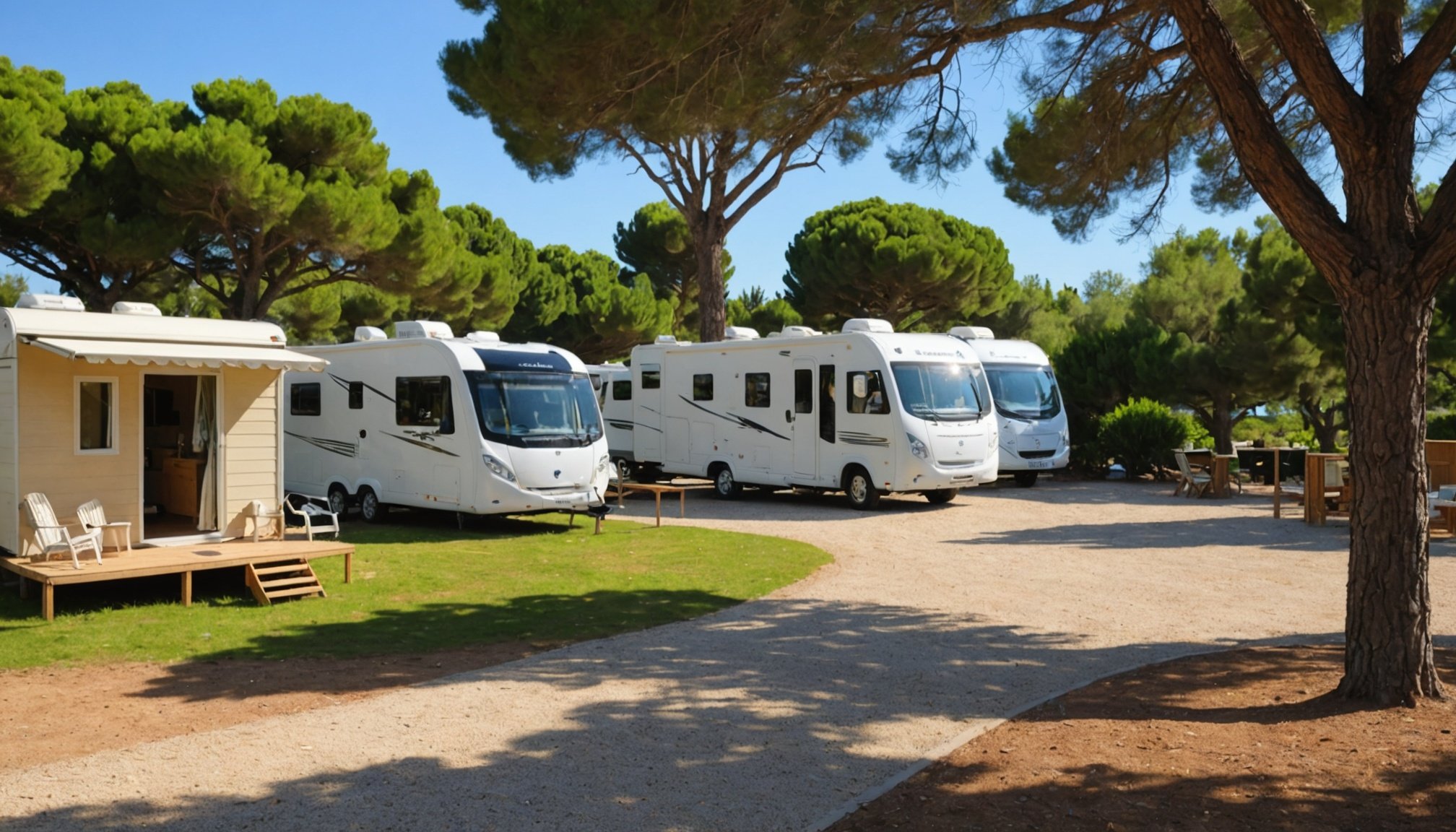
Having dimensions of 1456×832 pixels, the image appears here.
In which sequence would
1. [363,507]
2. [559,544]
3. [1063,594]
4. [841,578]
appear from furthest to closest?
[363,507]
[559,544]
[841,578]
[1063,594]

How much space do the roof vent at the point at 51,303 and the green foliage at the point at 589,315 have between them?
22336mm

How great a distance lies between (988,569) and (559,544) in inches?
175

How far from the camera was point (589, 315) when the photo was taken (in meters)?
32.6

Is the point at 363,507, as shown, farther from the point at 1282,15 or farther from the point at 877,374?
the point at 1282,15

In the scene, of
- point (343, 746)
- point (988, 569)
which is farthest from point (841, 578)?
Result: point (343, 746)

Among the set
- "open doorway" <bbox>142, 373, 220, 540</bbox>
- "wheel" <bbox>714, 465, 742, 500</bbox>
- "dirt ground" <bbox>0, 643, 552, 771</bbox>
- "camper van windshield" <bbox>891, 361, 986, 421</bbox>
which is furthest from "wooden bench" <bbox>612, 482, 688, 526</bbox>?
"dirt ground" <bbox>0, 643, 552, 771</bbox>

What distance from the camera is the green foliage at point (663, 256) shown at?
35.7 m

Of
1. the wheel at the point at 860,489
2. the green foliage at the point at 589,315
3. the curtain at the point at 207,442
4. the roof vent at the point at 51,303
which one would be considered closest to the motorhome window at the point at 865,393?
the wheel at the point at 860,489

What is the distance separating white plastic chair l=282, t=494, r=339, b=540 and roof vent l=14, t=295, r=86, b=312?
7.52 ft

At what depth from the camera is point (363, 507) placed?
1423cm

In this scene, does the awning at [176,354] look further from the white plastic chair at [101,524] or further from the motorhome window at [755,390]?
the motorhome window at [755,390]

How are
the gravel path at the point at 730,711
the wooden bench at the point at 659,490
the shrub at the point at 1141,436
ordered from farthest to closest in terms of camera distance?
the shrub at the point at 1141,436 < the wooden bench at the point at 659,490 < the gravel path at the point at 730,711

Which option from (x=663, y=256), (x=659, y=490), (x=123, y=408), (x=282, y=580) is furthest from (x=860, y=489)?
(x=663, y=256)

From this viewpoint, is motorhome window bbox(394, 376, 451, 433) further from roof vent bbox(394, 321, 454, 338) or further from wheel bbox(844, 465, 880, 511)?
wheel bbox(844, 465, 880, 511)
